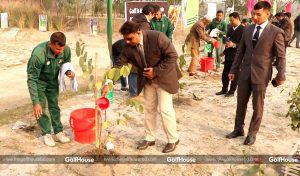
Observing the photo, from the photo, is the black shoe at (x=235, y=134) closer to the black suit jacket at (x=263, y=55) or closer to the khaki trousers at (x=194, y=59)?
the black suit jacket at (x=263, y=55)

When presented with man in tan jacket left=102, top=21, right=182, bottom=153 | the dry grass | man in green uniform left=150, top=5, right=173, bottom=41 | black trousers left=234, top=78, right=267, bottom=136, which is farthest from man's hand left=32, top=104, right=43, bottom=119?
man in green uniform left=150, top=5, right=173, bottom=41

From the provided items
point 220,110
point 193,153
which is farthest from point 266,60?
point 220,110

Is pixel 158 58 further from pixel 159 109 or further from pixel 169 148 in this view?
pixel 169 148

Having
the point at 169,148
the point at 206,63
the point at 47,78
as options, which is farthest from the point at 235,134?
the point at 206,63

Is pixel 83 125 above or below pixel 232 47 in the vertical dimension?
below

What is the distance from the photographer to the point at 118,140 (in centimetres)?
458

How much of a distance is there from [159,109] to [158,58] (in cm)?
63

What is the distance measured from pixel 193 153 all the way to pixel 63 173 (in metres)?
1.59

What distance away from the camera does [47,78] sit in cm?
419

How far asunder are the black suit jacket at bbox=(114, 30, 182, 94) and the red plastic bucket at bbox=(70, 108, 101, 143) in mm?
880

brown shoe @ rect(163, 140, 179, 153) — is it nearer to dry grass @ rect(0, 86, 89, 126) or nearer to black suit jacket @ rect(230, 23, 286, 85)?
black suit jacket @ rect(230, 23, 286, 85)

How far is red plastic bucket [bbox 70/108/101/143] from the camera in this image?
4301 millimetres

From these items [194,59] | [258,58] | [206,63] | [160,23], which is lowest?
[206,63]

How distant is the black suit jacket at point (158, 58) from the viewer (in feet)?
12.2
